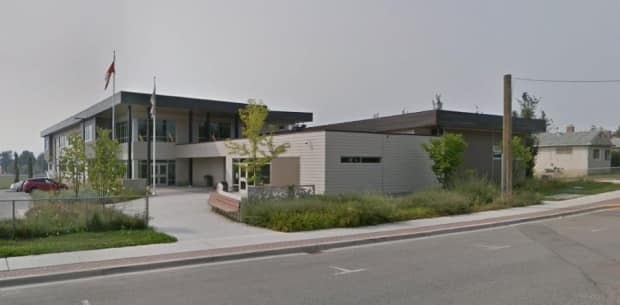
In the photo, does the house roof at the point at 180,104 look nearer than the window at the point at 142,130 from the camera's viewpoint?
Yes

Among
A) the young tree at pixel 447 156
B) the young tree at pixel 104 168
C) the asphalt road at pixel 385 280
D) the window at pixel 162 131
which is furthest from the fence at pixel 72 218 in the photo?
the window at pixel 162 131

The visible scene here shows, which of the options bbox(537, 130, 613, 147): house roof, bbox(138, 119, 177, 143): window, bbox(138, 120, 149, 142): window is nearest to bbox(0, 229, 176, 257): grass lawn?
bbox(138, 120, 149, 142): window

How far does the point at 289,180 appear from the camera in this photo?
2600cm

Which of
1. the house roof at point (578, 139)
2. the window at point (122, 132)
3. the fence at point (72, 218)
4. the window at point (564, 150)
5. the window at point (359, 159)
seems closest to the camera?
the fence at point (72, 218)

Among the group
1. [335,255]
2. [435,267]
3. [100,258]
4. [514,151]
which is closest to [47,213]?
[100,258]

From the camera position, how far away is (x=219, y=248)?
37.0ft

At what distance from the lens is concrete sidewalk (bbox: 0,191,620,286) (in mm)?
9081

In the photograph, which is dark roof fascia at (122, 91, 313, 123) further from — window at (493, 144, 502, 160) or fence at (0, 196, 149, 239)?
fence at (0, 196, 149, 239)

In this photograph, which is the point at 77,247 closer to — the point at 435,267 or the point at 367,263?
the point at 367,263

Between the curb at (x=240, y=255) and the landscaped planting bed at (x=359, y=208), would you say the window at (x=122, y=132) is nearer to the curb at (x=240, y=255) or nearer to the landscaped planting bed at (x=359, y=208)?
the landscaped planting bed at (x=359, y=208)

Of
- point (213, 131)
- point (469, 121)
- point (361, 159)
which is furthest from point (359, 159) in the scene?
point (213, 131)

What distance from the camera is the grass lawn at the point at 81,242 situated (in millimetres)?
10555

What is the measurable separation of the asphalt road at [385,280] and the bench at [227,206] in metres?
5.80

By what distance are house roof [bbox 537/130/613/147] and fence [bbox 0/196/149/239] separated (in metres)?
46.9
